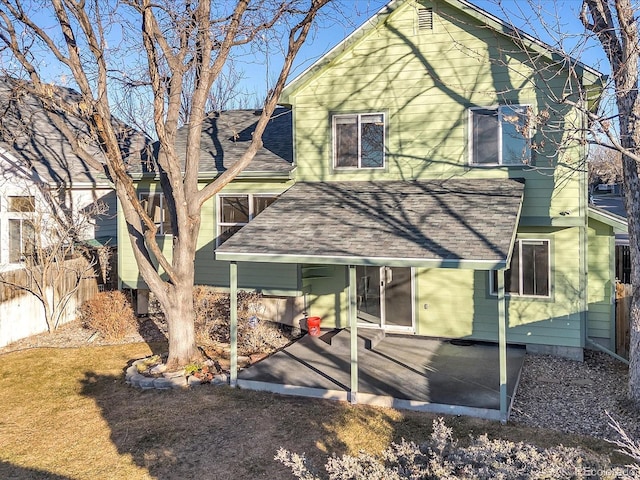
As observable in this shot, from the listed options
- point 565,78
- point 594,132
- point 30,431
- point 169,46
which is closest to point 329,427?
point 30,431

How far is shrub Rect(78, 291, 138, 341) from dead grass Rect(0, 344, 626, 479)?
2.87 m

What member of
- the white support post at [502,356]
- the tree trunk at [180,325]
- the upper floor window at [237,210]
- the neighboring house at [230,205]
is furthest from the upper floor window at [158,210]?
the white support post at [502,356]

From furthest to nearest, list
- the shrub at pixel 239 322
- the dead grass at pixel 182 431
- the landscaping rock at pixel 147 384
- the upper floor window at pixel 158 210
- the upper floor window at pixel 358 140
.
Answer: the upper floor window at pixel 158 210 → the upper floor window at pixel 358 140 → the shrub at pixel 239 322 → the landscaping rock at pixel 147 384 → the dead grass at pixel 182 431

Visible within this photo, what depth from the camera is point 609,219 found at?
36.1ft

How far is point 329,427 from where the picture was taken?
8000 mm

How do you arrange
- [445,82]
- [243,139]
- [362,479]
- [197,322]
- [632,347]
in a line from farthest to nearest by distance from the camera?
1. [243,139]
2. [197,322]
3. [445,82]
4. [632,347]
5. [362,479]

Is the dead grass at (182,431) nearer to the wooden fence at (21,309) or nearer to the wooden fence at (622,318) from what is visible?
the wooden fence at (21,309)

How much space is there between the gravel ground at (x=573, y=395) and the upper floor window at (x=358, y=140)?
5426 mm

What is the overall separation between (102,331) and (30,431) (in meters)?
5.02

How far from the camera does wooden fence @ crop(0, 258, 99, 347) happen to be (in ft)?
41.9

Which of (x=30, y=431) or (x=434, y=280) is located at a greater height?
(x=434, y=280)

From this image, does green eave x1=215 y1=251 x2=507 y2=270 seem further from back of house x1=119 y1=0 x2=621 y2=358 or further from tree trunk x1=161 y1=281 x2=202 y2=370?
→ tree trunk x1=161 y1=281 x2=202 y2=370

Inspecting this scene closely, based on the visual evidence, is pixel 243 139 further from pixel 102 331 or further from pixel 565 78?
pixel 565 78

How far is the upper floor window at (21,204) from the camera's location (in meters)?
14.7
